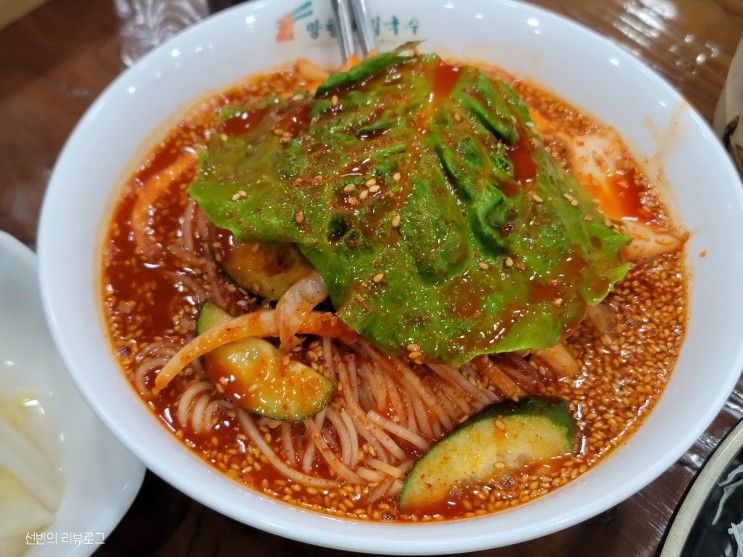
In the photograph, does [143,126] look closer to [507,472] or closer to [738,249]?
[507,472]

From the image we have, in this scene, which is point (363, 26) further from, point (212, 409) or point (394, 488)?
point (394, 488)

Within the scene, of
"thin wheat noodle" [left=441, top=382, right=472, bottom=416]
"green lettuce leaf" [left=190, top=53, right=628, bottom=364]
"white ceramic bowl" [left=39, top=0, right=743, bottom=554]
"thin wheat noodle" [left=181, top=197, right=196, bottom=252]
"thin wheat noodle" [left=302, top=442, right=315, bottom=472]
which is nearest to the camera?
"white ceramic bowl" [left=39, top=0, right=743, bottom=554]

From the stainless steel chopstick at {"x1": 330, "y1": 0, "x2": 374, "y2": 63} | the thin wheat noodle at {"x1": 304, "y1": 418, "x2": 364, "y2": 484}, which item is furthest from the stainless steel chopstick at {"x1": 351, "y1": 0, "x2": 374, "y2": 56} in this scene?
the thin wheat noodle at {"x1": 304, "y1": 418, "x2": 364, "y2": 484}

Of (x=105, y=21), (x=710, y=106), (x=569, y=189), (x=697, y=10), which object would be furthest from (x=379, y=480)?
(x=697, y=10)

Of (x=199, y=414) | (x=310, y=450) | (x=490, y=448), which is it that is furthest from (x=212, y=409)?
(x=490, y=448)

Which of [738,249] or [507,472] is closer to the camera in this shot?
[507,472]

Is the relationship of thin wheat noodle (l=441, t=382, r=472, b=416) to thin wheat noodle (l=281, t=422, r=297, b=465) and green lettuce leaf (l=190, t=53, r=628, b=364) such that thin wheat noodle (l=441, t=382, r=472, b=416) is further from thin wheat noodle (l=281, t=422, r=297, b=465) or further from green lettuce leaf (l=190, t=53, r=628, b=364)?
thin wheat noodle (l=281, t=422, r=297, b=465)
